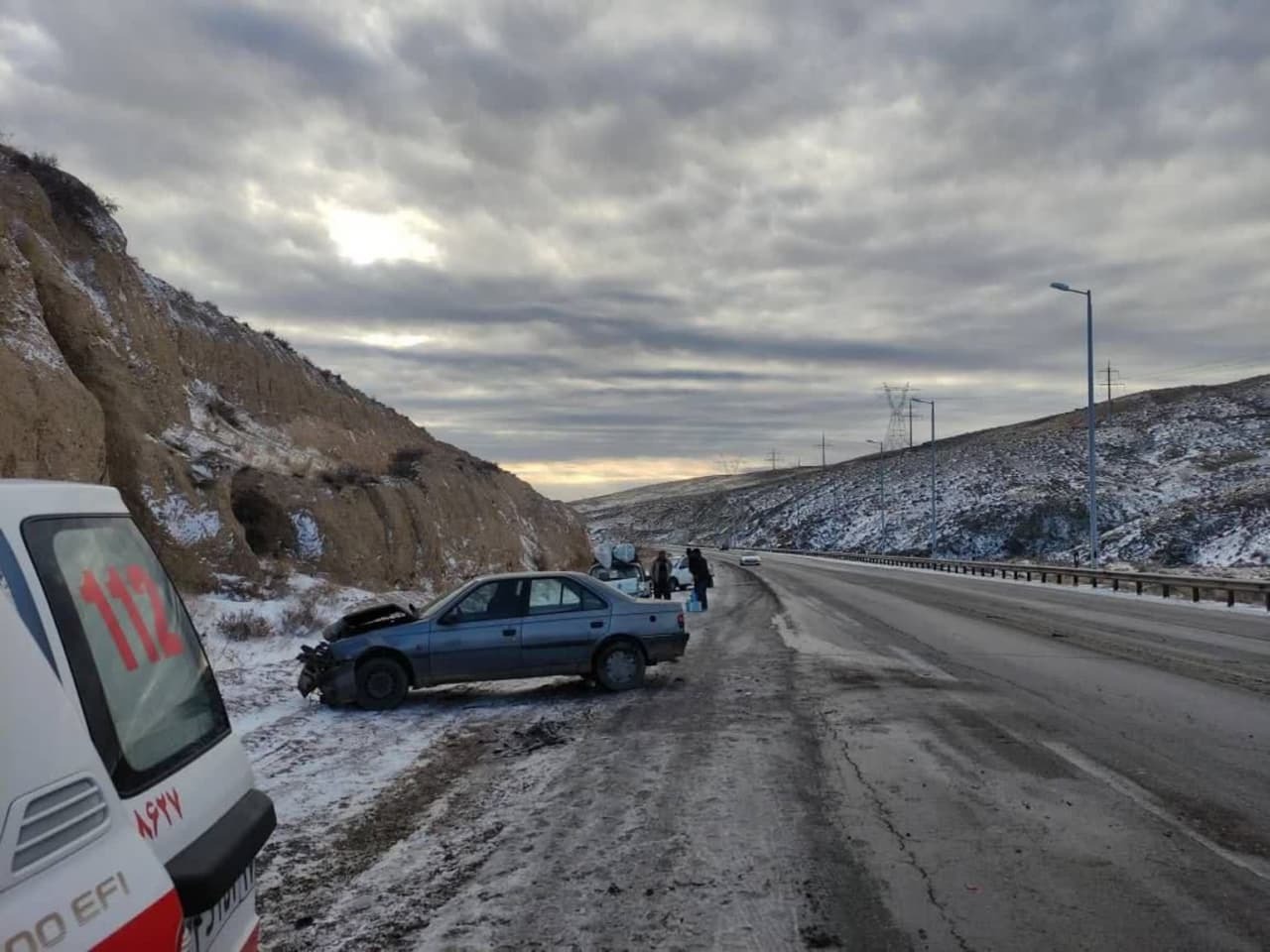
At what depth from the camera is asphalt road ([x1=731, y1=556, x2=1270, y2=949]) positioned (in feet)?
15.0

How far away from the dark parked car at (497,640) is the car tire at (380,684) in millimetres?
11

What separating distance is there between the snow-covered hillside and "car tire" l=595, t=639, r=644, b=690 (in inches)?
1790

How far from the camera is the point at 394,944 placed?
14.2 feet

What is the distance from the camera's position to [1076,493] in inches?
3046

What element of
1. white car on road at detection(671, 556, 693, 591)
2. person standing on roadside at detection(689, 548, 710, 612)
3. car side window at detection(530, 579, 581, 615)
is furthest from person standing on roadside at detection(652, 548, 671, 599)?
car side window at detection(530, 579, 581, 615)

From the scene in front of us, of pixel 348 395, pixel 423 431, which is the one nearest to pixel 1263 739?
pixel 348 395

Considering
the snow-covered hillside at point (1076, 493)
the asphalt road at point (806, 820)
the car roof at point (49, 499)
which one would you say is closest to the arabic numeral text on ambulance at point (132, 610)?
the car roof at point (49, 499)

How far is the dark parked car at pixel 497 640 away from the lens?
10586 millimetres

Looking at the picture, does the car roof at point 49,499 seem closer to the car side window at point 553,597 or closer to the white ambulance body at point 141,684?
the white ambulance body at point 141,684

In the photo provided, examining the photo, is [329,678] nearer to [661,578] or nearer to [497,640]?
[497,640]

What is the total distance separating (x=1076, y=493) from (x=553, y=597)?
246ft

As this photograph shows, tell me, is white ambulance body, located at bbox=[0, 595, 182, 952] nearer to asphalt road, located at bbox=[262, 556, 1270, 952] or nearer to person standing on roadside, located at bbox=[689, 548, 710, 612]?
asphalt road, located at bbox=[262, 556, 1270, 952]

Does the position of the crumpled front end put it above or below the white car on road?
below

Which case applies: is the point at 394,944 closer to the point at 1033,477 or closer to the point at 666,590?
the point at 666,590
